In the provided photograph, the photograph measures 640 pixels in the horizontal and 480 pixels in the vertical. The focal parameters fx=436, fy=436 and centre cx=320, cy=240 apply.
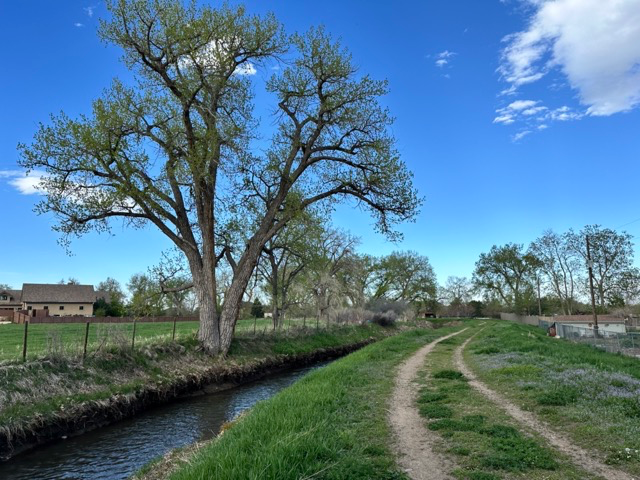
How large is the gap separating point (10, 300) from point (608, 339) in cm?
8993

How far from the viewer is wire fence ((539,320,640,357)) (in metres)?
21.9

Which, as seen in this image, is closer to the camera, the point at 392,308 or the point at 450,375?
the point at 450,375

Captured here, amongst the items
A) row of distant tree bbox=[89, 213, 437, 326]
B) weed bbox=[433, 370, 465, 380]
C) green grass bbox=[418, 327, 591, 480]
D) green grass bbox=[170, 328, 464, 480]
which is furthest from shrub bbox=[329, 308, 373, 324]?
green grass bbox=[418, 327, 591, 480]

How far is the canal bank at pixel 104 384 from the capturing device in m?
10.2

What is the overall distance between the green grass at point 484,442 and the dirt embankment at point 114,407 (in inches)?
344

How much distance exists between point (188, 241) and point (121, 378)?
21.3ft

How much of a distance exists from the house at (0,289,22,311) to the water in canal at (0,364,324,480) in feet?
252

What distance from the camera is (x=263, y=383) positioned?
19.1 metres

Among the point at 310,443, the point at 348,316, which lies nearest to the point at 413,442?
the point at 310,443

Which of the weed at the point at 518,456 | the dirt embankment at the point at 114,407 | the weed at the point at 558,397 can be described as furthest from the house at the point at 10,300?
the weed at the point at 518,456

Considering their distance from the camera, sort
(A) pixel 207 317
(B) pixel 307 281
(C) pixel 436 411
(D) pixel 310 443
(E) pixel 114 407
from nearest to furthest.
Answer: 1. (D) pixel 310 443
2. (C) pixel 436 411
3. (E) pixel 114 407
4. (A) pixel 207 317
5. (B) pixel 307 281

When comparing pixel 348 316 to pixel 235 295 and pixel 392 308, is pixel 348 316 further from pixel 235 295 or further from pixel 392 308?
A: pixel 235 295

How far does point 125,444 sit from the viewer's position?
34.0ft

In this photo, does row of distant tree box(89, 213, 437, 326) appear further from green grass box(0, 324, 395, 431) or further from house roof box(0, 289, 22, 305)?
house roof box(0, 289, 22, 305)
